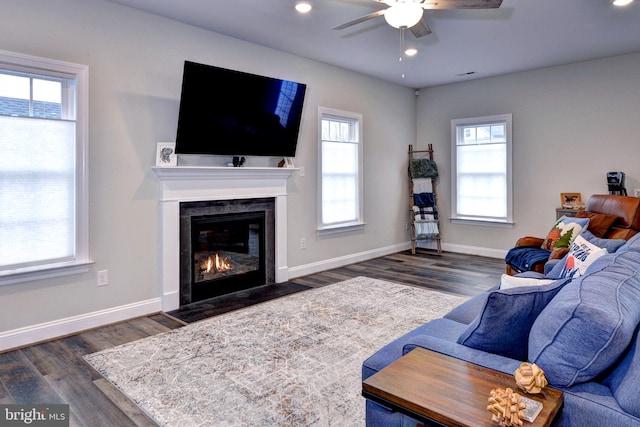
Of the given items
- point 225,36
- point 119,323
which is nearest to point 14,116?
point 119,323

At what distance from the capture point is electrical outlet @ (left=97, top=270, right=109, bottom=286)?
344cm

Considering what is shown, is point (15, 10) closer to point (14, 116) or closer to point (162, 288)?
point (14, 116)

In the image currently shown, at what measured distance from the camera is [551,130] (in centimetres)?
566

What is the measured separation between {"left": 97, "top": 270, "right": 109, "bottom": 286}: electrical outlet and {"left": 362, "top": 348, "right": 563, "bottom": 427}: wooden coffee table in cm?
297

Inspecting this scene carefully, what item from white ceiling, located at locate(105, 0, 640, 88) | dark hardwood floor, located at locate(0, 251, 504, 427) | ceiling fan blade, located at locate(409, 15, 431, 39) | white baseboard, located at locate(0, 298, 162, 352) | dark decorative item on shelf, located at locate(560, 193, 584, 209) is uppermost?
white ceiling, located at locate(105, 0, 640, 88)

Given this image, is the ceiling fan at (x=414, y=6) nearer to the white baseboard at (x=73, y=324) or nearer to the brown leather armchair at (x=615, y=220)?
the brown leather armchair at (x=615, y=220)

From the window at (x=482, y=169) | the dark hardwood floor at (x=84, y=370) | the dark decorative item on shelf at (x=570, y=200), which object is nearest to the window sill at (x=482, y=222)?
the window at (x=482, y=169)

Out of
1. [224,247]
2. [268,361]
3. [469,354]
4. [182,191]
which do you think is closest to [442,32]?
[182,191]

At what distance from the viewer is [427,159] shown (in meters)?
6.77

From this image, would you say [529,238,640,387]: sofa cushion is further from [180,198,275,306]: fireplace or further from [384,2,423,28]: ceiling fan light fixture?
[180,198,275,306]: fireplace

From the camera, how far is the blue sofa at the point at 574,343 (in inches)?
43.3

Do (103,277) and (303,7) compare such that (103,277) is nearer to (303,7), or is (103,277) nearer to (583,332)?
(303,7)

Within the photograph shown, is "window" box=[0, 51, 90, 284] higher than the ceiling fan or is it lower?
lower

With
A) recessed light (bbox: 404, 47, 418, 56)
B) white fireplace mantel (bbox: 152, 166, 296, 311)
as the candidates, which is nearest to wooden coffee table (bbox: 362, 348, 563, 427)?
white fireplace mantel (bbox: 152, 166, 296, 311)
